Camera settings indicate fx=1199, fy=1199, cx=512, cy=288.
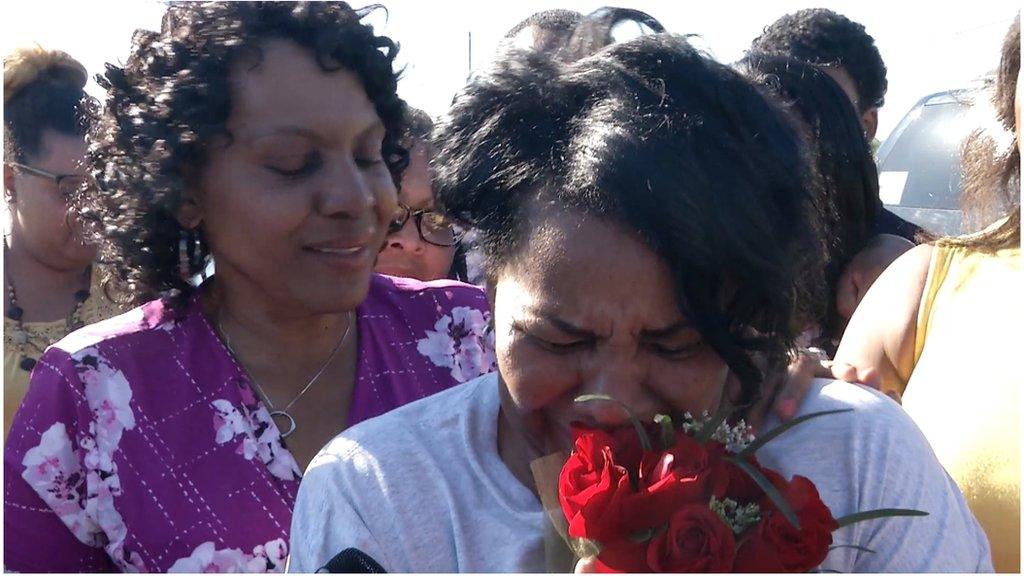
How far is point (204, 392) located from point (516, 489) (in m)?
1.04

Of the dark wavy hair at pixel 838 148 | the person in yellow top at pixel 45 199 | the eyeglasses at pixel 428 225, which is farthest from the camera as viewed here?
the person in yellow top at pixel 45 199

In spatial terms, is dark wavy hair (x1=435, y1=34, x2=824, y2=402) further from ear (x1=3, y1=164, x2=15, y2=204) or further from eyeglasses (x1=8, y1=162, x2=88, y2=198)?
ear (x1=3, y1=164, x2=15, y2=204)

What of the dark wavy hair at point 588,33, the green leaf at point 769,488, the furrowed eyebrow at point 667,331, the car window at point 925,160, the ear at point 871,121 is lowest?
the car window at point 925,160

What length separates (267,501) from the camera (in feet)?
7.86

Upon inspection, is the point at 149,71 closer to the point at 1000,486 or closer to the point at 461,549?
the point at 461,549

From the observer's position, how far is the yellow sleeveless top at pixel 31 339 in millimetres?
3373

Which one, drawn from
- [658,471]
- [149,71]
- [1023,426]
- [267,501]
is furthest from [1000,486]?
[149,71]

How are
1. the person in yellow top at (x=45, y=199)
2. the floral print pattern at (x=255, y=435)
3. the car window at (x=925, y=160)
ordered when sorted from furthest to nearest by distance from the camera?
the car window at (x=925, y=160), the person in yellow top at (x=45, y=199), the floral print pattern at (x=255, y=435)

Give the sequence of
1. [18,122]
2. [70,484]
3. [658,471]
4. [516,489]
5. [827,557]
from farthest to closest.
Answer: [18,122] < [70,484] < [516,489] < [827,557] < [658,471]

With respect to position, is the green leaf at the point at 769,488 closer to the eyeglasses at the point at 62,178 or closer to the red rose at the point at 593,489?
the red rose at the point at 593,489

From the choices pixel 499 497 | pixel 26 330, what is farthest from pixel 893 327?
pixel 26 330

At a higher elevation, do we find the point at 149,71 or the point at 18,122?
the point at 149,71

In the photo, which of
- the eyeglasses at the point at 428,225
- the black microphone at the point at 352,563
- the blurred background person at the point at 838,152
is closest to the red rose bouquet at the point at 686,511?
the black microphone at the point at 352,563

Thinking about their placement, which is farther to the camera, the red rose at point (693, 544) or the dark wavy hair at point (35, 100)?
the dark wavy hair at point (35, 100)
